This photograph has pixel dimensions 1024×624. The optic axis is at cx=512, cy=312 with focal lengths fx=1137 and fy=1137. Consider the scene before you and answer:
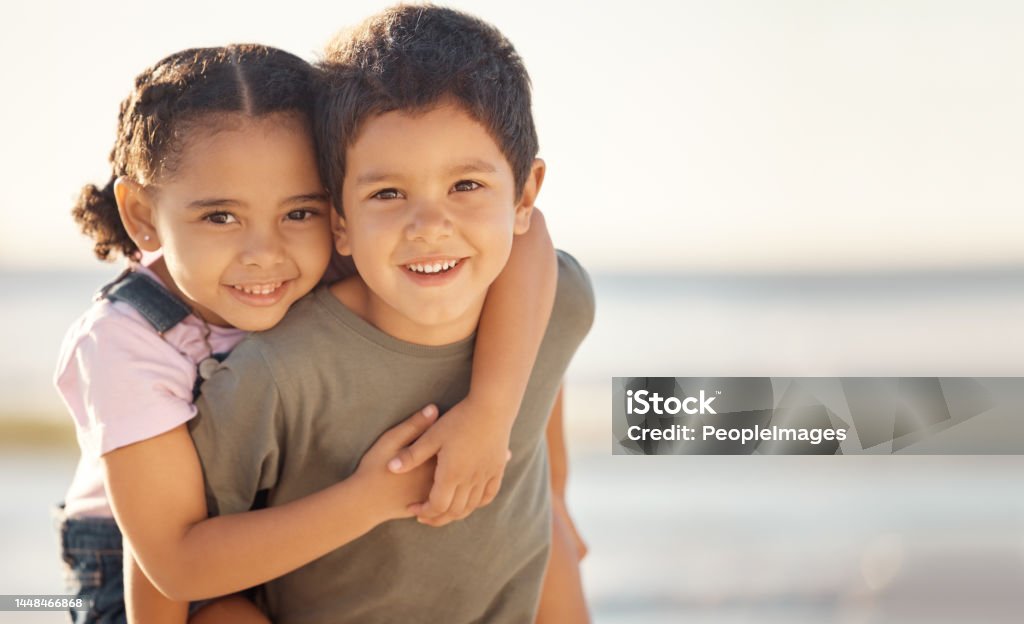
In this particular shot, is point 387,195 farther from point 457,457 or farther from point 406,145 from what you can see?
point 457,457

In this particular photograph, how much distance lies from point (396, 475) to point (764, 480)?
3.77 meters

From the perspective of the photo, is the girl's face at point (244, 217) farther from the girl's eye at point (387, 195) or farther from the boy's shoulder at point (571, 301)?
the boy's shoulder at point (571, 301)

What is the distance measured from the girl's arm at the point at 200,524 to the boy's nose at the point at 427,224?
37 centimetres

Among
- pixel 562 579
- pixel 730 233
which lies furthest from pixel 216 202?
pixel 730 233

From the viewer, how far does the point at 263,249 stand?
161 centimetres

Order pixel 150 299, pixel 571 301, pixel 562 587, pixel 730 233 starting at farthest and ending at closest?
pixel 730 233, pixel 562 587, pixel 571 301, pixel 150 299

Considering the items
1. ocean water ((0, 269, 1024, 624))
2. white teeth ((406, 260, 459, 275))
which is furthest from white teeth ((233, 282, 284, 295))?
ocean water ((0, 269, 1024, 624))

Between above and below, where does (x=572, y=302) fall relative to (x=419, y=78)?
below

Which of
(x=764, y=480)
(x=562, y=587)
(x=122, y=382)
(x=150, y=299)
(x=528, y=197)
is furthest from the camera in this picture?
(x=764, y=480)

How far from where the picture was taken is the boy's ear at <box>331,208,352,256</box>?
167 cm

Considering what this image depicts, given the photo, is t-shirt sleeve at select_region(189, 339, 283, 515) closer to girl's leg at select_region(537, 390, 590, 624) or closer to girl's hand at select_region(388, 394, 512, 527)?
girl's hand at select_region(388, 394, 512, 527)

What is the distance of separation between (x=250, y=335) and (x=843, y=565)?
280cm

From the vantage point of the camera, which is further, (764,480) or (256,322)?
(764,480)

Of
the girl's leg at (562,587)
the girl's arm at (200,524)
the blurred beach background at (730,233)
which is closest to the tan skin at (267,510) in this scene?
the girl's arm at (200,524)
